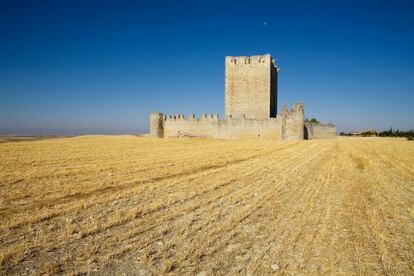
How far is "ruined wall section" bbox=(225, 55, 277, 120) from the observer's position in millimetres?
34906

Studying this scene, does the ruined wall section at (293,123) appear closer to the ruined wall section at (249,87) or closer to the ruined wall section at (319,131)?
the ruined wall section at (319,131)

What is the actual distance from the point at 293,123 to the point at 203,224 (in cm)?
2643

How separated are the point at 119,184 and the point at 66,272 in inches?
173

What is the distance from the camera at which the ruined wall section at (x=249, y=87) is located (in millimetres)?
34906

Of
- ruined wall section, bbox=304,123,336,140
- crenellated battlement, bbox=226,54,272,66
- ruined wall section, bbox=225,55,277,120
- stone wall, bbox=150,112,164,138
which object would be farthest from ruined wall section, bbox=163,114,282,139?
crenellated battlement, bbox=226,54,272,66

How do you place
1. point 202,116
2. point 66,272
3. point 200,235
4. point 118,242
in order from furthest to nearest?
point 202,116 → point 200,235 → point 118,242 → point 66,272

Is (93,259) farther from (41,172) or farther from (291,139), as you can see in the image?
(291,139)

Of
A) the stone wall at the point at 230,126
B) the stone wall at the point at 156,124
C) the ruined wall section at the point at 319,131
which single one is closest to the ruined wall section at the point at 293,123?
the stone wall at the point at 230,126

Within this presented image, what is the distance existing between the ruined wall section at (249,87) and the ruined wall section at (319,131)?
480cm

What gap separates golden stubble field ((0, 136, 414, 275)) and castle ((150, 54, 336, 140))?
22989mm

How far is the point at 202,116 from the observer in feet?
111

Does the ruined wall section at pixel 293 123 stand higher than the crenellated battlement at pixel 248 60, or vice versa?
the crenellated battlement at pixel 248 60

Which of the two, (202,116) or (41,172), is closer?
(41,172)

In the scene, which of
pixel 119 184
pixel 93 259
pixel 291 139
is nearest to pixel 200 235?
pixel 93 259
